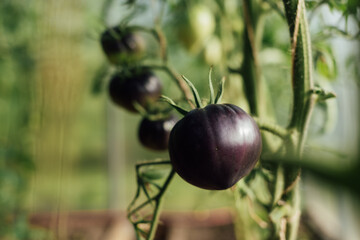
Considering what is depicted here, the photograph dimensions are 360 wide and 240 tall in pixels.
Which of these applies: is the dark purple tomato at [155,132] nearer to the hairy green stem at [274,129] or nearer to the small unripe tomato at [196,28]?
the hairy green stem at [274,129]

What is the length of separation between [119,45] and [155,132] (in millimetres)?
144

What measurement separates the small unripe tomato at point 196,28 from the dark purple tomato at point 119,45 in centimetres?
40

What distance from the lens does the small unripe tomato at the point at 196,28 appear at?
95cm

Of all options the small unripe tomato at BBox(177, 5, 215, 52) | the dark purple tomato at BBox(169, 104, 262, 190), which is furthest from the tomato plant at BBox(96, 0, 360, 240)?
the small unripe tomato at BBox(177, 5, 215, 52)

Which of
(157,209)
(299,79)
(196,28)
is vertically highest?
(196,28)

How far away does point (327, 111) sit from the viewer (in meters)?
0.52

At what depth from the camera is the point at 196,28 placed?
96 centimetres

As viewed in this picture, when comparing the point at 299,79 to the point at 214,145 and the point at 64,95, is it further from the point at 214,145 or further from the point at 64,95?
the point at 64,95

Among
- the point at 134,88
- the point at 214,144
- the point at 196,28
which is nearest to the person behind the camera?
the point at 214,144

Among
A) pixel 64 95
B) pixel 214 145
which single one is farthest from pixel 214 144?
pixel 64 95

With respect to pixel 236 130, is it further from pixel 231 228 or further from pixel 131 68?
pixel 231 228

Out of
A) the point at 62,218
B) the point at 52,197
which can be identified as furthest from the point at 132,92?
the point at 52,197

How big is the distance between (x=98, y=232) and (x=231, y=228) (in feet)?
1.54

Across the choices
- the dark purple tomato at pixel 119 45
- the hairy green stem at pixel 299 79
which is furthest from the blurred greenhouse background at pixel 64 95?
the hairy green stem at pixel 299 79
